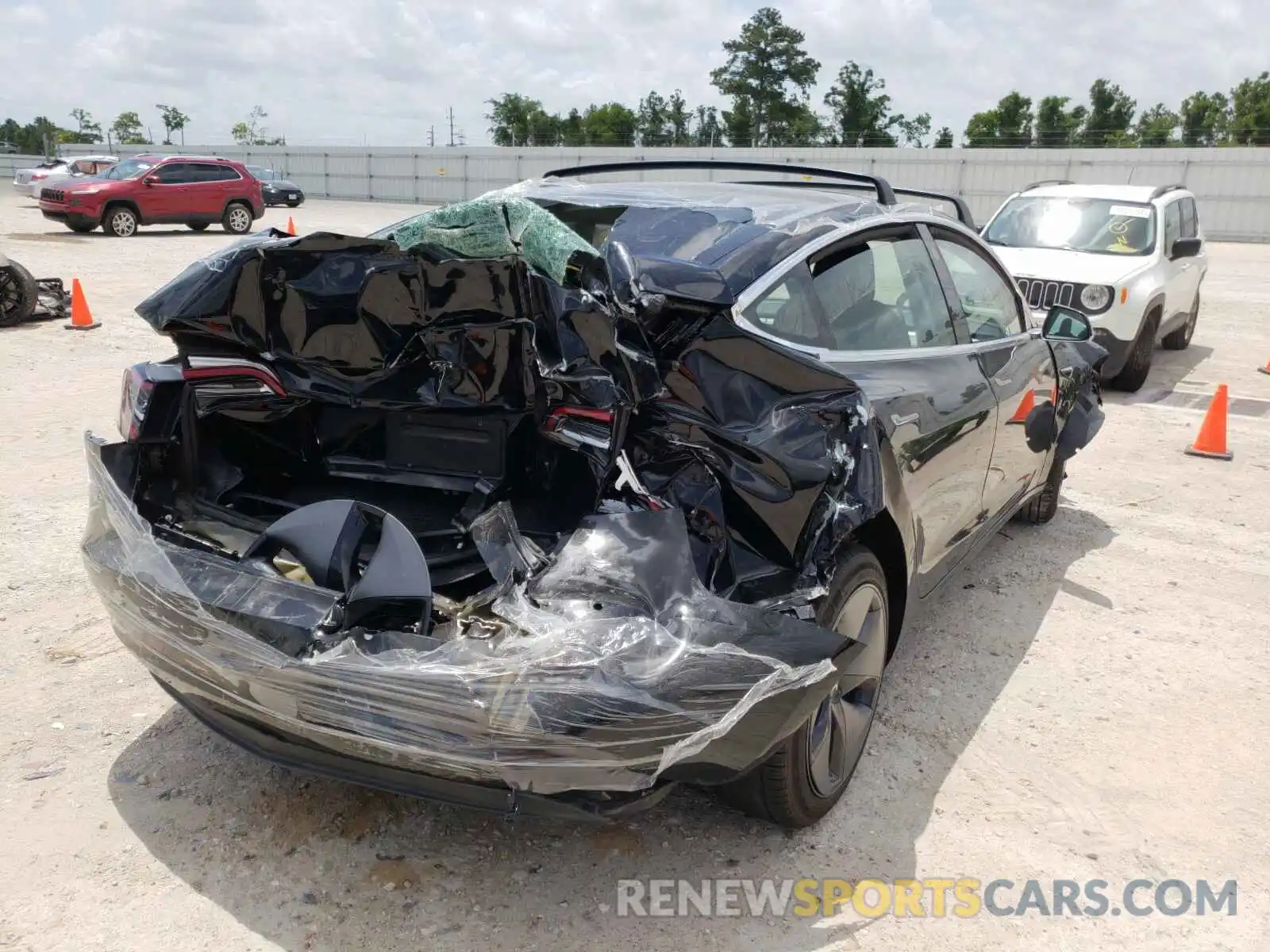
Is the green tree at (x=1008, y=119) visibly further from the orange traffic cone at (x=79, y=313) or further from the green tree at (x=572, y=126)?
the orange traffic cone at (x=79, y=313)

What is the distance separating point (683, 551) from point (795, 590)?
34 cm

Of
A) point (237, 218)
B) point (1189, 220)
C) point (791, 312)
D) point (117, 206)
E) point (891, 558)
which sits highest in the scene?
point (117, 206)

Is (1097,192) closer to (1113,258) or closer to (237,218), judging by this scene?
(1113,258)

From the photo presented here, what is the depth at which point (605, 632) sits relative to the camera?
2.13 metres

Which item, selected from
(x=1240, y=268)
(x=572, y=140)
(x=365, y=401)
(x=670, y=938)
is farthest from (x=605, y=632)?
(x=572, y=140)

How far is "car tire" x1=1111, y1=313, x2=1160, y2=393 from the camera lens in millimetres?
8945

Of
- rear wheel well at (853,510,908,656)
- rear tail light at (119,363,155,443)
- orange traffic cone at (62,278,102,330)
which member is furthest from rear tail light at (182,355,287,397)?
orange traffic cone at (62,278,102,330)

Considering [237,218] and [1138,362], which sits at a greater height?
[237,218]

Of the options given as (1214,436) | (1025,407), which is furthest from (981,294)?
(1214,436)

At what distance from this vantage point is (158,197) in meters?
20.8

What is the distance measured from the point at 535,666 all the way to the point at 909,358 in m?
1.85

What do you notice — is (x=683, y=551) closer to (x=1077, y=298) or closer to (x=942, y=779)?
(x=942, y=779)

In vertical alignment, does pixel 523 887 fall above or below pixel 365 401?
below

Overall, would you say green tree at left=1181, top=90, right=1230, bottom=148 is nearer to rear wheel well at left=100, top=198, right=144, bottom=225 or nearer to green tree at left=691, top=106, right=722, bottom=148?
green tree at left=691, top=106, right=722, bottom=148
